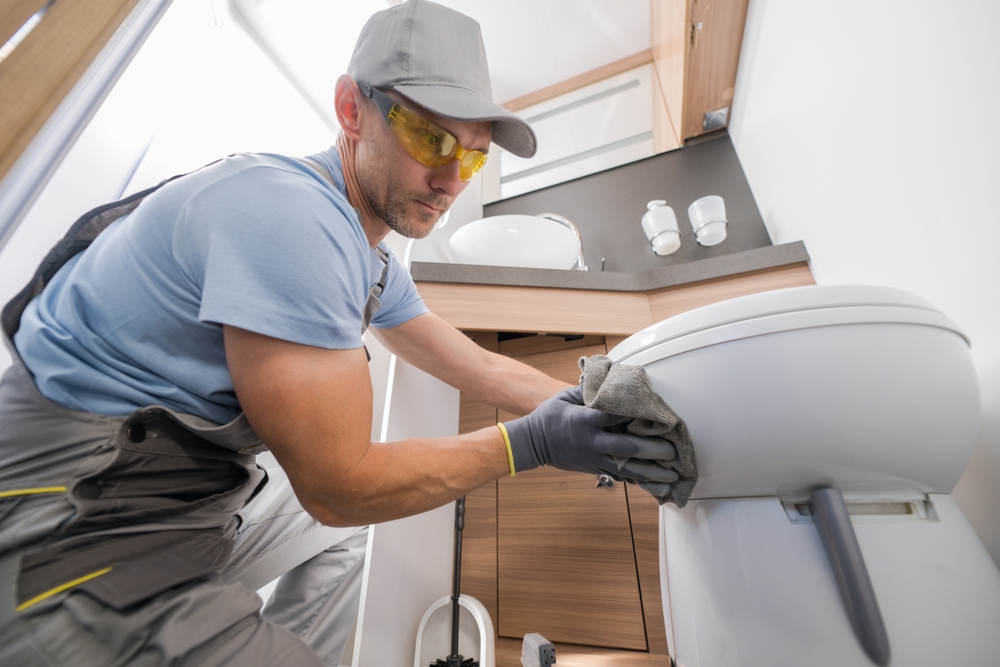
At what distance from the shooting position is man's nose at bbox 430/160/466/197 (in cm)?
68

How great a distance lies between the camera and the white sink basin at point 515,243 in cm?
123

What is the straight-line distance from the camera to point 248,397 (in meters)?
0.45

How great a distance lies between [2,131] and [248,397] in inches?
10.9

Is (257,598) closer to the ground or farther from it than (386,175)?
closer to the ground

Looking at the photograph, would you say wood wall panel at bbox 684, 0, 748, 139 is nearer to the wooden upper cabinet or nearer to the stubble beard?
the wooden upper cabinet

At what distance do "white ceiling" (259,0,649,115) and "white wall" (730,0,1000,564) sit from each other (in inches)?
33.2

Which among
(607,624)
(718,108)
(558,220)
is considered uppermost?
(718,108)

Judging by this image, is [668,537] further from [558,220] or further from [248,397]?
[558,220]

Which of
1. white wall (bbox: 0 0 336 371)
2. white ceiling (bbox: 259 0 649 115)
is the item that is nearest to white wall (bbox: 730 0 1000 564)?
white ceiling (bbox: 259 0 649 115)

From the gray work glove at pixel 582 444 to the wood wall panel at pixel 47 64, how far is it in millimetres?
529

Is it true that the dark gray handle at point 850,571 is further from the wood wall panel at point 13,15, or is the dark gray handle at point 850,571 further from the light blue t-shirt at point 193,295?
the wood wall panel at point 13,15

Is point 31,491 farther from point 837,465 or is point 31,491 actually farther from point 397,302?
point 837,465

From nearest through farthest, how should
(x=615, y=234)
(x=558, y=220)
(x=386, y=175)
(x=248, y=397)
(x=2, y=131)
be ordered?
(x=2, y=131)
(x=248, y=397)
(x=386, y=175)
(x=558, y=220)
(x=615, y=234)

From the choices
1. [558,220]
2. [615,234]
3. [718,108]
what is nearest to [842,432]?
[558,220]
